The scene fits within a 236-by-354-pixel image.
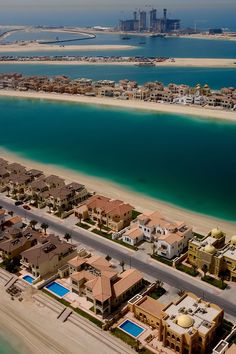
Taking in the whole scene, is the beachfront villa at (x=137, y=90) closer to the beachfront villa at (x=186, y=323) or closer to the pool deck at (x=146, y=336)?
the beachfront villa at (x=186, y=323)

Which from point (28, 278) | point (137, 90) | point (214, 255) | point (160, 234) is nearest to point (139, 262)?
point (160, 234)

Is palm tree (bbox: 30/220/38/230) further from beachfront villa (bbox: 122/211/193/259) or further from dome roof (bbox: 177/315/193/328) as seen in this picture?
dome roof (bbox: 177/315/193/328)

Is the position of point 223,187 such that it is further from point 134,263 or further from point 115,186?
point 134,263

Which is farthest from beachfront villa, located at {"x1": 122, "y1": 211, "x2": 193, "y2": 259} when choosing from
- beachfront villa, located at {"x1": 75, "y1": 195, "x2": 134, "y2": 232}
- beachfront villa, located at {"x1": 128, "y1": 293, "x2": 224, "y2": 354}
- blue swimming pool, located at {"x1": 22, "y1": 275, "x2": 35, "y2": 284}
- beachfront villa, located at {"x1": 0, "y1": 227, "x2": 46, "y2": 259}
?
blue swimming pool, located at {"x1": 22, "y1": 275, "x2": 35, "y2": 284}

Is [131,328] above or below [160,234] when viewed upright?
below

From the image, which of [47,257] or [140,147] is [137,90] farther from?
[47,257]

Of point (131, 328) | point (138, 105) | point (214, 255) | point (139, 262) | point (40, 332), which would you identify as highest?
point (138, 105)
